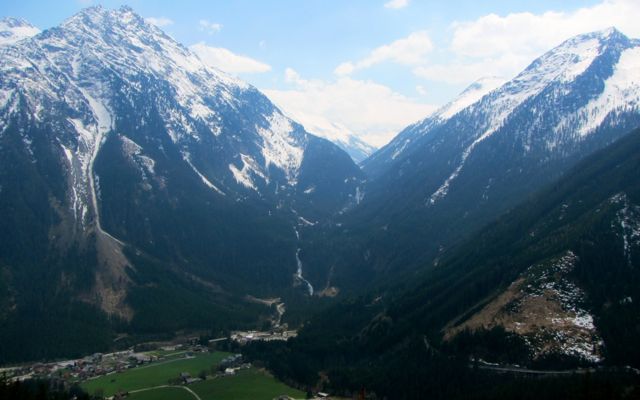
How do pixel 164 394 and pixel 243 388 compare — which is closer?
pixel 164 394

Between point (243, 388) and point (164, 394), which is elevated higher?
point (164, 394)

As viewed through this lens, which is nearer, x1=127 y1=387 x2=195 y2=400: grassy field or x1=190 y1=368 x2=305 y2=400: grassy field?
x1=190 y1=368 x2=305 y2=400: grassy field

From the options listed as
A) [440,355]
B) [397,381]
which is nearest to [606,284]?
[440,355]

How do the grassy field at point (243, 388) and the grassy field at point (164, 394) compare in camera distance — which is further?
the grassy field at point (164, 394)
